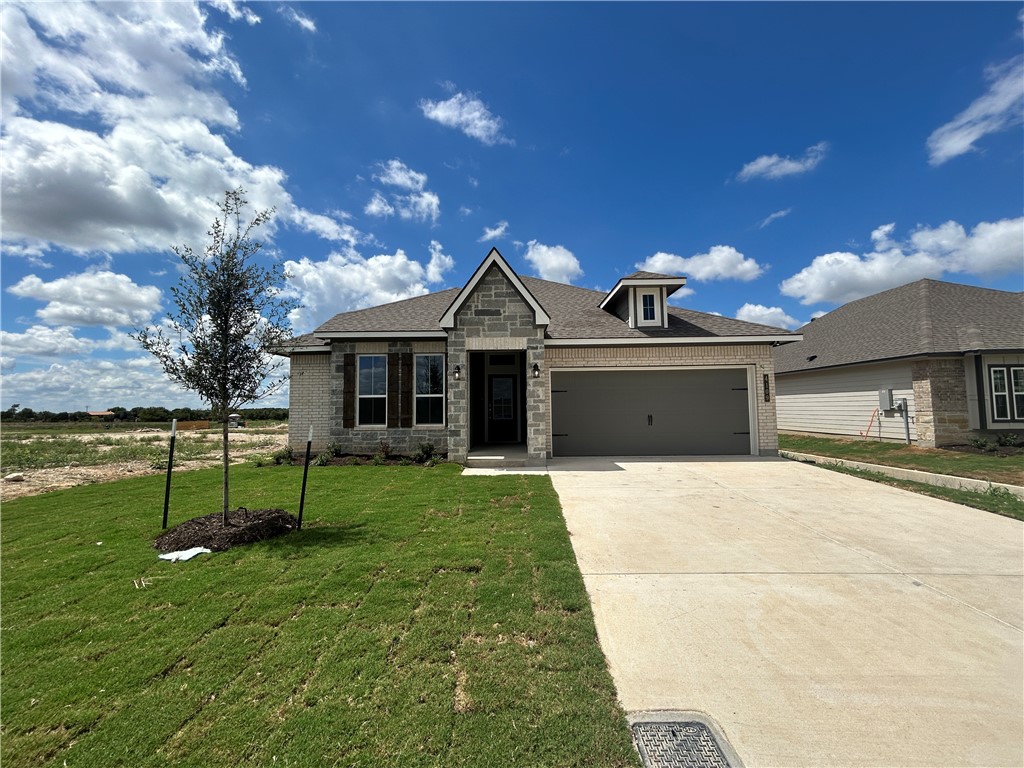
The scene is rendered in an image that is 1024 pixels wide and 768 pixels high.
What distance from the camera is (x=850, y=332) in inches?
724

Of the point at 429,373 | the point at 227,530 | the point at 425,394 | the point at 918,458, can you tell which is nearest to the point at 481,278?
the point at 429,373

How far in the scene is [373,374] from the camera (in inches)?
489

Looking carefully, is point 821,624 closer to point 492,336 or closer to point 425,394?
point 492,336

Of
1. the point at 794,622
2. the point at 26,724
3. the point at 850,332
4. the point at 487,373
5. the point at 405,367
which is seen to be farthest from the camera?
the point at 850,332

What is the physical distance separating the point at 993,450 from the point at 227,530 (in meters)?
19.7

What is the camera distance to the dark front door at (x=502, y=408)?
50.5ft

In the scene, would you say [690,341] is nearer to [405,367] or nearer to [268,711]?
[405,367]

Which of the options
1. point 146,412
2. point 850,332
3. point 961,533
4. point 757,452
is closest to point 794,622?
point 961,533

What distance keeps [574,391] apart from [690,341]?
3808mm

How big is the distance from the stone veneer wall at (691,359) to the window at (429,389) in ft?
10.7

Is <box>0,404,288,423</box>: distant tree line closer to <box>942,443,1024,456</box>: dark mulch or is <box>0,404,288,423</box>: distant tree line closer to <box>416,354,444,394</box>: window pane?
<box>416,354,444,394</box>: window pane

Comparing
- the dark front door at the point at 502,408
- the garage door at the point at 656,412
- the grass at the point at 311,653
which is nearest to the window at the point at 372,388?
the dark front door at the point at 502,408

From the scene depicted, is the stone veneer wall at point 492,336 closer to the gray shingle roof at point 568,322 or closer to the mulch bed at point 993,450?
the gray shingle roof at point 568,322

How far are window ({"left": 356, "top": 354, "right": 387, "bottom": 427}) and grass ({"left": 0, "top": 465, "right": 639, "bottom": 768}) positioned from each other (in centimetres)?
679
